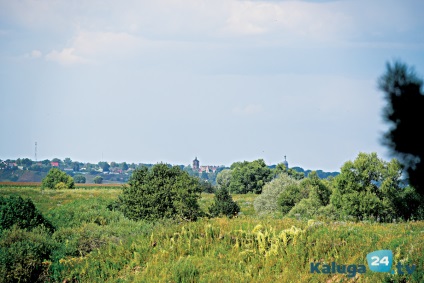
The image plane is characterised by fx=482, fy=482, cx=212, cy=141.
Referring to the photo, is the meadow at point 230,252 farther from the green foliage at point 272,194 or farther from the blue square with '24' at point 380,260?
the green foliage at point 272,194

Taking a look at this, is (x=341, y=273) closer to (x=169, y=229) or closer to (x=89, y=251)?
(x=169, y=229)

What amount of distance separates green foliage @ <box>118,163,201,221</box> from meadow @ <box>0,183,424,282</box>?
6.97 m

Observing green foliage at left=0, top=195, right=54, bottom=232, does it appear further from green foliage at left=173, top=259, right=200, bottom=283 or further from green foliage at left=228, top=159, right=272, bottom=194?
green foliage at left=228, top=159, right=272, bottom=194

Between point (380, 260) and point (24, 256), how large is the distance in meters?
10.0

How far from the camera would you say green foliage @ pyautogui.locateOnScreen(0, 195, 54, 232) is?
17.5 m

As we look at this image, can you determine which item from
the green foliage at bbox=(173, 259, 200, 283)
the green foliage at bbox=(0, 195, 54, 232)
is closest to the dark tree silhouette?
the green foliage at bbox=(173, 259, 200, 283)

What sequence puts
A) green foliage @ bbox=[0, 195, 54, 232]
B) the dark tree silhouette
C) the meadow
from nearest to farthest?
the dark tree silhouette
the meadow
green foliage @ bbox=[0, 195, 54, 232]

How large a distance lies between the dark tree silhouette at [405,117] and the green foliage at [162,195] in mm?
15705

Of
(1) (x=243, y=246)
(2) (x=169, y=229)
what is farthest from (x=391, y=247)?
(2) (x=169, y=229)

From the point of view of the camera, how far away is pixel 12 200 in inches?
708

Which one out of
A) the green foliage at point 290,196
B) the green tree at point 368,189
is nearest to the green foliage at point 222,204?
the green tree at point 368,189

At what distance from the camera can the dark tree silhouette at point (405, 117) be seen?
874cm

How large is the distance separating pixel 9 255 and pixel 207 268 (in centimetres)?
605

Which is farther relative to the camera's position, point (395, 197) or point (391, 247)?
point (395, 197)
